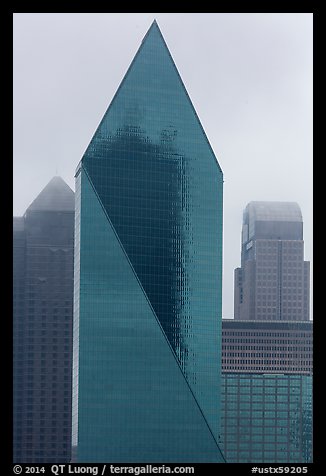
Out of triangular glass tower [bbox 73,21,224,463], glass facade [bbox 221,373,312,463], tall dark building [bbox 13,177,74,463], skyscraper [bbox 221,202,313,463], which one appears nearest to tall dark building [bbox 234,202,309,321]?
skyscraper [bbox 221,202,313,463]

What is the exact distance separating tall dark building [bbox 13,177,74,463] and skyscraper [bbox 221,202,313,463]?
17930 millimetres

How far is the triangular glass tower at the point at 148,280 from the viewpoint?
5956 cm

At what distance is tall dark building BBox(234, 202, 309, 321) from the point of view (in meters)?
98.1

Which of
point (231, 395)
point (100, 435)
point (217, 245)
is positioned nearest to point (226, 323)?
point (231, 395)

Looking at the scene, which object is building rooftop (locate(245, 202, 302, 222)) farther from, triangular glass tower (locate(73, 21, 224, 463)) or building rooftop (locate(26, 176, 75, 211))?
triangular glass tower (locate(73, 21, 224, 463))

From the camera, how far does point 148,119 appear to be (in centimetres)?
6362

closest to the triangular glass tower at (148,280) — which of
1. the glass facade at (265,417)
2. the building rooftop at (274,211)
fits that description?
the glass facade at (265,417)

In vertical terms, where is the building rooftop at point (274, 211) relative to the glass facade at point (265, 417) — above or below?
above

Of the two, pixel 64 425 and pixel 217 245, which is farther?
pixel 64 425

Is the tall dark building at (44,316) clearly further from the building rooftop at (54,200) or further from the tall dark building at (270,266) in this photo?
the tall dark building at (270,266)

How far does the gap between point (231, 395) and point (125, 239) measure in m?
33.2
